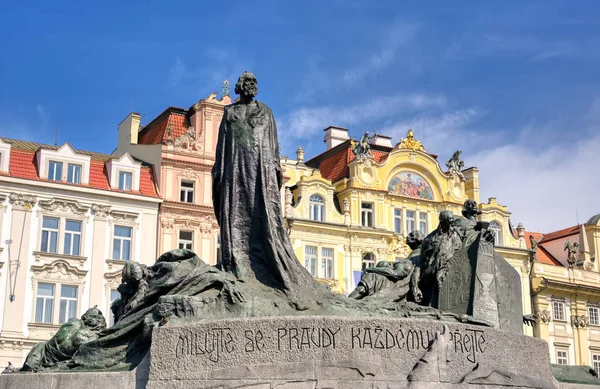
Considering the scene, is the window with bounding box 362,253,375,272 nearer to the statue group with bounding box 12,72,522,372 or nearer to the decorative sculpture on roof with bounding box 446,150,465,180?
the decorative sculpture on roof with bounding box 446,150,465,180

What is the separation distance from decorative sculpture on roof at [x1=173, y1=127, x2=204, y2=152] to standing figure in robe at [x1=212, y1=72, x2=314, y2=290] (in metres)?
26.7

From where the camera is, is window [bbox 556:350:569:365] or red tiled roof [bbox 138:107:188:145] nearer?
red tiled roof [bbox 138:107:188:145]

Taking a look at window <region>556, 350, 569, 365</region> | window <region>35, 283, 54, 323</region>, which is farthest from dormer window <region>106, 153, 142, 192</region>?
window <region>556, 350, 569, 365</region>

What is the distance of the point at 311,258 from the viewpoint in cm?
3847

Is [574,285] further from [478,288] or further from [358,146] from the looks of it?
[478,288]

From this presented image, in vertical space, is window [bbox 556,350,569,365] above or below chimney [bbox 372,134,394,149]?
below

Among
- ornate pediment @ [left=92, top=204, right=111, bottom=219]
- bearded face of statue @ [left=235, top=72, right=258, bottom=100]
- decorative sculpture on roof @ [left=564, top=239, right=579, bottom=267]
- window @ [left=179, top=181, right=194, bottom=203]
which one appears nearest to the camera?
bearded face of statue @ [left=235, top=72, right=258, bottom=100]

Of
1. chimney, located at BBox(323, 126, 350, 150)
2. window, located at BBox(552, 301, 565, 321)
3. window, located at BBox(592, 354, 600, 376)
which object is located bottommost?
window, located at BBox(592, 354, 600, 376)

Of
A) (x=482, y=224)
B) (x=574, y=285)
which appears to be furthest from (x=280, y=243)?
(x=574, y=285)

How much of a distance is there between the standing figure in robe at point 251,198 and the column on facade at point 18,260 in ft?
77.9

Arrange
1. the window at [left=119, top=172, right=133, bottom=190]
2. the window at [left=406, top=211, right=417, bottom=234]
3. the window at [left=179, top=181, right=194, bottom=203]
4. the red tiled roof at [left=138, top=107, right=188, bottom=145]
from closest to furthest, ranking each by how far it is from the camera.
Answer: the window at [left=119, top=172, right=133, bottom=190] < the window at [left=179, top=181, right=194, bottom=203] < the red tiled roof at [left=138, top=107, right=188, bottom=145] < the window at [left=406, top=211, right=417, bottom=234]

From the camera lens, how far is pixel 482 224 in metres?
10.6

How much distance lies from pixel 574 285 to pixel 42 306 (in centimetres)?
2584

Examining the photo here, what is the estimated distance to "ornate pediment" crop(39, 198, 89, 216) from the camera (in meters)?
33.2
